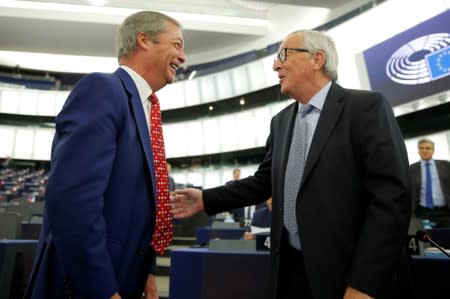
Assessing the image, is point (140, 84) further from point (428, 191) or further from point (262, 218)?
point (428, 191)

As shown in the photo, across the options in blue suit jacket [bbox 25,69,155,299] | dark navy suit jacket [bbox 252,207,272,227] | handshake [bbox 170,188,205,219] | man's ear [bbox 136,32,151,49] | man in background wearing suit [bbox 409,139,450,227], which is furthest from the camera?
dark navy suit jacket [bbox 252,207,272,227]

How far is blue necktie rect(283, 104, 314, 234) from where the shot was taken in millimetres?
1537

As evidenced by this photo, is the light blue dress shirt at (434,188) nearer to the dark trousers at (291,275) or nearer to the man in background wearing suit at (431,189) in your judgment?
the man in background wearing suit at (431,189)

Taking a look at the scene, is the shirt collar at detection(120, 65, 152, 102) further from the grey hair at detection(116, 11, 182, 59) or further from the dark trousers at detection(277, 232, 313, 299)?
the dark trousers at detection(277, 232, 313, 299)

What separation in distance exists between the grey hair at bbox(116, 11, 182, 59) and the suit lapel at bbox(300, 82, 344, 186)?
763 millimetres

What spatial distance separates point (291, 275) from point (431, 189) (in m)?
4.06

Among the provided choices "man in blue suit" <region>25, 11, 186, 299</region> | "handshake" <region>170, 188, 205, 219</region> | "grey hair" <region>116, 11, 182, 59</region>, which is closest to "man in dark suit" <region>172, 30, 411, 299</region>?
"handshake" <region>170, 188, 205, 219</region>

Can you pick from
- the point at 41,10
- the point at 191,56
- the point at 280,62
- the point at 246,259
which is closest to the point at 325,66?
the point at 280,62

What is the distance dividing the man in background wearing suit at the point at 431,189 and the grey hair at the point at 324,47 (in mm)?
3617

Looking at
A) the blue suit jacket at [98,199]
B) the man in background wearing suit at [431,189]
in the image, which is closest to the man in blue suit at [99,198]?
the blue suit jacket at [98,199]

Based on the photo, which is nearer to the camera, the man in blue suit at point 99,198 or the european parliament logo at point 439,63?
the man in blue suit at point 99,198

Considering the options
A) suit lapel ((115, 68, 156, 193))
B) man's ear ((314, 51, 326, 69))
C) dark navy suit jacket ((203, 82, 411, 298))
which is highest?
man's ear ((314, 51, 326, 69))

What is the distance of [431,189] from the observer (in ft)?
15.9

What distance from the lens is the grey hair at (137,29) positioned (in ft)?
5.23
